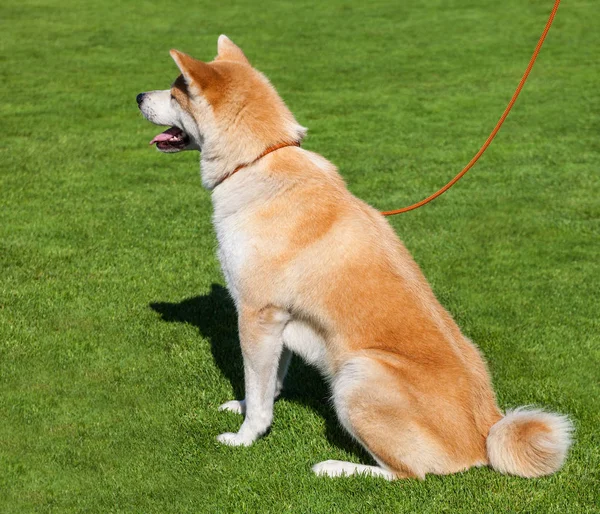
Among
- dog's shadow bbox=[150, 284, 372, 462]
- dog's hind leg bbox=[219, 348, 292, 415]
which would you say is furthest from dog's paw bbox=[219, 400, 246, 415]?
dog's shadow bbox=[150, 284, 372, 462]

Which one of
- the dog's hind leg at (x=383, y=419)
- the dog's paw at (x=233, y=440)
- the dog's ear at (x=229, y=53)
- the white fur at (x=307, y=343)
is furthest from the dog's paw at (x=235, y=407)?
the dog's ear at (x=229, y=53)

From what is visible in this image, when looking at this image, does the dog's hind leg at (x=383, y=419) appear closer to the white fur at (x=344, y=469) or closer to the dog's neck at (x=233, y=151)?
the white fur at (x=344, y=469)

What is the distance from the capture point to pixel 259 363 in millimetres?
4598

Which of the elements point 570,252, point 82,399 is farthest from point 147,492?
point 570,252

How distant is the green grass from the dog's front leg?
111 millimetres

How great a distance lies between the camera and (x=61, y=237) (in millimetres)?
7762

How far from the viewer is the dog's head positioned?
459cm

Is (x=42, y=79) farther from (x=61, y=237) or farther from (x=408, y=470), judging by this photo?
(x=408, y=470)

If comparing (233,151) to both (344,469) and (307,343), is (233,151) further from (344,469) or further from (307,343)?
(344,469)

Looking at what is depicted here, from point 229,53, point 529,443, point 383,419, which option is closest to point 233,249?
point 383,419

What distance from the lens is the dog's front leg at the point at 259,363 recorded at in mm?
4543

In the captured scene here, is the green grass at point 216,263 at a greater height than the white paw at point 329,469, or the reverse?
the white paw at point 329,469

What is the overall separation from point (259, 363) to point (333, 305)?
1.87 ft

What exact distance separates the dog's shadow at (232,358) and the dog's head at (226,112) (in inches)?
58.5
